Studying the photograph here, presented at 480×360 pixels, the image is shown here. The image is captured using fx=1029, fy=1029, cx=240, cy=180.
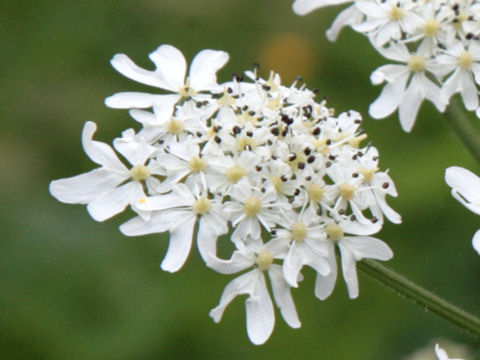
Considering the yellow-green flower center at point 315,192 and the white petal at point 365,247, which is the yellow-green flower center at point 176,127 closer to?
the yellow-green flower center at point 315,192

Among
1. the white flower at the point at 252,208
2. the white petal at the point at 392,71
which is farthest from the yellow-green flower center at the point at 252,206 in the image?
the white petal at the point at 392,71

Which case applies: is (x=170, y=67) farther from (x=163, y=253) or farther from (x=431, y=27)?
(x=163, y=253)

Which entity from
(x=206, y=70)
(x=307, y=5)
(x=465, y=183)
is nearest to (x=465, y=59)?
(x=465, y=183)

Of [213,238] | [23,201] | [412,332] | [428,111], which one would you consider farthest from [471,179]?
[23,201]

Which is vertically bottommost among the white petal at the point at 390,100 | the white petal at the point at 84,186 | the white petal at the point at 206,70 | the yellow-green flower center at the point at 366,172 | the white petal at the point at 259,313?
the white petal at the point at 259,313

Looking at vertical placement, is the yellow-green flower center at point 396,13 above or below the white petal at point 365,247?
above

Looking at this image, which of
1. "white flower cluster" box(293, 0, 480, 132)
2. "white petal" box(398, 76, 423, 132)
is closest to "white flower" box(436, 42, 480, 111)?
"white flower cluster" box(293, 0, 480, 132)

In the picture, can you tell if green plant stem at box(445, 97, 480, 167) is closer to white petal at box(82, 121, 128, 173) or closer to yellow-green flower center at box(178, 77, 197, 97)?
yellow-green flower center at box(178, 77, 197, 97)
